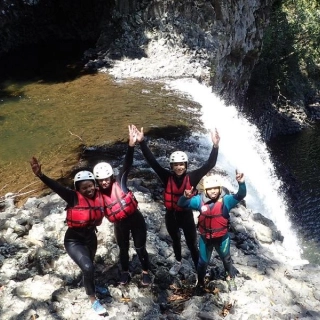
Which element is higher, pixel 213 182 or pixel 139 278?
pixel 213 182

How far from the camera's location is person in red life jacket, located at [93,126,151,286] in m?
4.25

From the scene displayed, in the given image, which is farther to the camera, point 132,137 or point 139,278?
point 139,278

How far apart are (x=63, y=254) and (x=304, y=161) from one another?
44.8 feet

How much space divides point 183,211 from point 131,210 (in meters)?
0.69

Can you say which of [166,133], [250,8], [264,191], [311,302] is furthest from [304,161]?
[311,302]

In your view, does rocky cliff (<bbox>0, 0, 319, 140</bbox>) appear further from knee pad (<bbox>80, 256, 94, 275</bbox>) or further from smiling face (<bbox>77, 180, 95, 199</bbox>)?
knee pad (<bbox>80, 256, 94, 275</bbox>)

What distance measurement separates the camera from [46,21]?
18.3 metres

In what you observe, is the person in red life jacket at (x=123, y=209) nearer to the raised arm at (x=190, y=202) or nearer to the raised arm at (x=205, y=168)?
the raised arm at (x=190, y=202)

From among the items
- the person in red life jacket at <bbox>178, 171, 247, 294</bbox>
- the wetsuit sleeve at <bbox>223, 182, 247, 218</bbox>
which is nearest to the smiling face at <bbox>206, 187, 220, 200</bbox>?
the person in red life jacket at <bbox>178, 171, 247, 294</bbox>

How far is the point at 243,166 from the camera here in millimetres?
9805

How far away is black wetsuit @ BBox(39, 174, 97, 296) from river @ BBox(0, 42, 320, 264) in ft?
9.92

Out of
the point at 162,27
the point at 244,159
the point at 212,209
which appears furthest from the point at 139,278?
the point at 162,27

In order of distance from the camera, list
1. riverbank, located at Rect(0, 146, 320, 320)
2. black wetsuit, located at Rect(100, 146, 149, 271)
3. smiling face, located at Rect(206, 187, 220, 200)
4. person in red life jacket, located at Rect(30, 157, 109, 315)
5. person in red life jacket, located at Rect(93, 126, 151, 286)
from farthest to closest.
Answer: riverbank, located at Rect(0, 146, 320, 320) → black wetsuit, located at Rect(100, 146, 149, 271) → smiling face, located at Rect(206, 187, 220, 200) → person in red life jacket, located at Rect(93, 126, 151, 286) → person in red life jacket, located at Rect(30, 157, 109, 315)

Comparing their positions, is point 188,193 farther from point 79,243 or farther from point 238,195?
point 79,243
